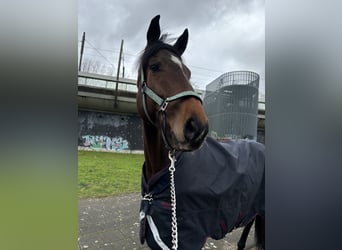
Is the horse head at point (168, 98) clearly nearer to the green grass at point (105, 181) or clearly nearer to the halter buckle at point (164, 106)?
the halter buckle at point (164, 106)

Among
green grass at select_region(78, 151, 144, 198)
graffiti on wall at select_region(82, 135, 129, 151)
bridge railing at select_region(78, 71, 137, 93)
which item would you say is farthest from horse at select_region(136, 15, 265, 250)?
graffiti on wall at select_region(82, 135, 129, 151)

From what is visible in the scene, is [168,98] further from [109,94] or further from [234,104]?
[109,94]

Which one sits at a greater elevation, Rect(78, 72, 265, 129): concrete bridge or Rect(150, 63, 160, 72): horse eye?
Rect(78, 72, 265, 129): concrete bridge

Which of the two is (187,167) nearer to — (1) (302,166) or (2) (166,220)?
(2) (166,220)

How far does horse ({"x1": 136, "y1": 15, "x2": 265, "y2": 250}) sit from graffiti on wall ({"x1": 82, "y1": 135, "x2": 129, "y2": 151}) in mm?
12150

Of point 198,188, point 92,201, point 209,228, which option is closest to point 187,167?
point 198,188

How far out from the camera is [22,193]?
1.31 feet

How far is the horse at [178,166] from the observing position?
4.17 feet

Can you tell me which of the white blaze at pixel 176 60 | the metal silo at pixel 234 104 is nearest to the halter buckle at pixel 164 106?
the white blaze at pixel 176 60

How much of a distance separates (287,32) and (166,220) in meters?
1.26

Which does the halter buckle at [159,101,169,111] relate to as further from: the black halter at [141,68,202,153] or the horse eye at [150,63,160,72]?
the horse eye at [150,63,160,72]

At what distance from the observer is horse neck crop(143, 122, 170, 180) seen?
1557 millimetres

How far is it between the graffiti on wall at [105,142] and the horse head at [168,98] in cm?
1221

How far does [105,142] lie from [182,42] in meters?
12.4
